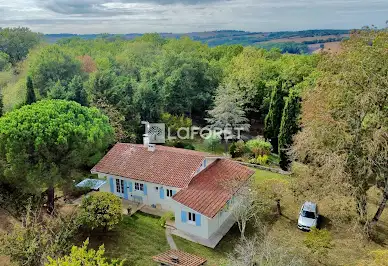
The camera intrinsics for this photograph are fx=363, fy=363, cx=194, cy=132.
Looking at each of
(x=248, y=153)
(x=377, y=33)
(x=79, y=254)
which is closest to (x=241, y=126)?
(x=248, y=153)

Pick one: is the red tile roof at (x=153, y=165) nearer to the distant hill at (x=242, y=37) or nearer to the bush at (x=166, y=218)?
the bush at (x=166, y=218)

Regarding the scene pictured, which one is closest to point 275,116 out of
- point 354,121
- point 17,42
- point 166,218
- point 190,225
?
point 354,121

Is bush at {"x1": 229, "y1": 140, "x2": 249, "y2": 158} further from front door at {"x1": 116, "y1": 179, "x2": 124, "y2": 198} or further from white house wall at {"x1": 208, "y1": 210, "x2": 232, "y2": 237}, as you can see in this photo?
front door at {"x1": 116, "y1": 179, "x2": 124, "y2": 198}

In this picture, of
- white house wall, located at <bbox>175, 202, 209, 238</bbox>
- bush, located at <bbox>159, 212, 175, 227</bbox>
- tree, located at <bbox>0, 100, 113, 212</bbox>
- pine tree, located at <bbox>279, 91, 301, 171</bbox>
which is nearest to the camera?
tree, located at <bbox>0, 100, 113, 212</bbox>

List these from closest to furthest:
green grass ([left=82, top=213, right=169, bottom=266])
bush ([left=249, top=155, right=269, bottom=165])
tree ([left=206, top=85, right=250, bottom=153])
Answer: green grass ([left=82, top=213, right=169, bottom=266]) → bush ([left=249, top=155, right=269, bottom=165]) → tree ([left=206, top=85, right=250, bottom=153])

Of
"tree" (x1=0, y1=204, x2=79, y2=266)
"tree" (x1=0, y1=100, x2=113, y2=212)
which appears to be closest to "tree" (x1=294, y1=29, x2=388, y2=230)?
"tree" (x1=0, y1=100, x2=113, y2=212)

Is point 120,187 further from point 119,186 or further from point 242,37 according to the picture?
point 242,37
